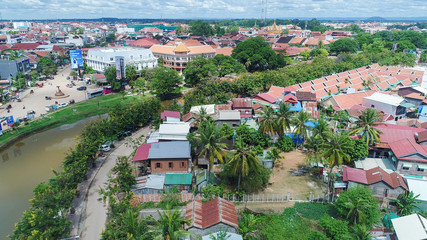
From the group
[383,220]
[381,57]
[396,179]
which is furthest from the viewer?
[381,57]

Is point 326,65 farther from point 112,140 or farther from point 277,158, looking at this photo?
point 112,140

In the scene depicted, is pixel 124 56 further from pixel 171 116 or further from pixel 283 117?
pixel 283 117

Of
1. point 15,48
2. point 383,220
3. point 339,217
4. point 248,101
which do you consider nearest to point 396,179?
point 383,220

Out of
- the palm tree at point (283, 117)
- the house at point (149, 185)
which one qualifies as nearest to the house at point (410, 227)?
the palm tree at point (283, 117)

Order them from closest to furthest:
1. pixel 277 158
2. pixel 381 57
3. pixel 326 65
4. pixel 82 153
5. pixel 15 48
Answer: pixel 82 153 → pixel 277 158 → pixel 326 65 → pixel 381 57 → pixel 15 48

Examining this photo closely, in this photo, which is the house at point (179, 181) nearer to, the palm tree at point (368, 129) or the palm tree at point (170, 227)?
the palm tree at point (170, 227)

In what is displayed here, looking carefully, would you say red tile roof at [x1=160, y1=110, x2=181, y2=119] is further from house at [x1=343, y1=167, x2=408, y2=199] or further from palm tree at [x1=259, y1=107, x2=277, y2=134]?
house at [x1=343, y1=167, x2=408, y2=199]
